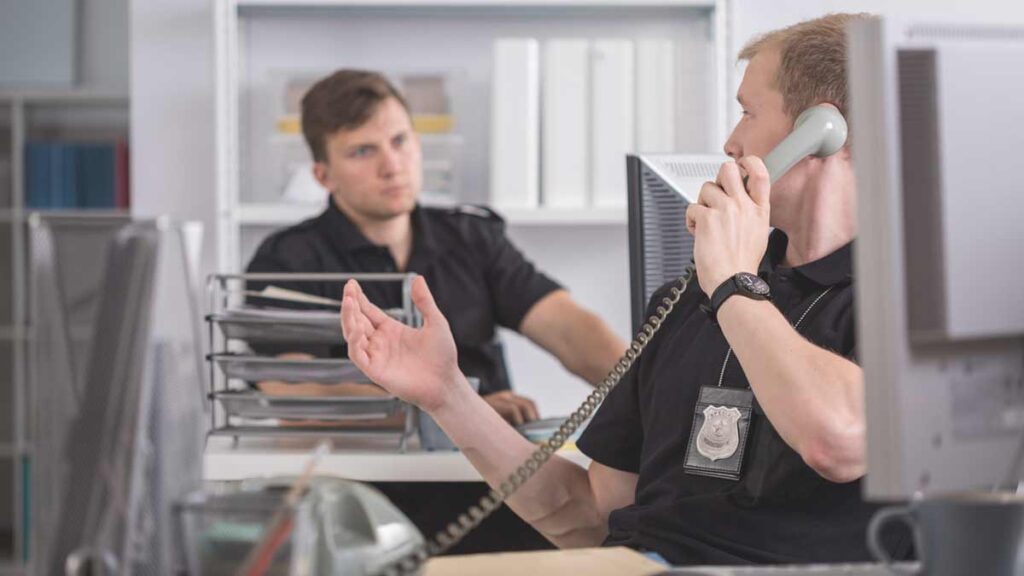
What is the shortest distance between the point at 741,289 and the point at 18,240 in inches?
168

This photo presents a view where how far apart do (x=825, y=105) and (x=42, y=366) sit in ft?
3.28

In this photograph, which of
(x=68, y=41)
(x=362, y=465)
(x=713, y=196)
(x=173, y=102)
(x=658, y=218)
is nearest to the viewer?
(x=713, y=196)

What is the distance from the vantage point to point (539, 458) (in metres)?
1.40

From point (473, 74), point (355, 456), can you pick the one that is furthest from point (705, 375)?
point (473, 74)

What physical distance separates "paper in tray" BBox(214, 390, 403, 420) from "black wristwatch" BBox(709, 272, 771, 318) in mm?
801

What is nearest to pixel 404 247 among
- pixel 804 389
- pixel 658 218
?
pixel 658 218

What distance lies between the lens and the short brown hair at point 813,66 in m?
1.53

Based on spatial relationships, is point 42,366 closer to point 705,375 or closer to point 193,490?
point 193,490

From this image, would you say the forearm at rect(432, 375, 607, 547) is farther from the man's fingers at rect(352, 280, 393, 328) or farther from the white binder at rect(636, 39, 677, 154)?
the white binder at rect(636, 39, 677, 154)

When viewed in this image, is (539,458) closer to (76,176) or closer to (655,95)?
(655,95)

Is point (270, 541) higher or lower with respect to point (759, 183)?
lower

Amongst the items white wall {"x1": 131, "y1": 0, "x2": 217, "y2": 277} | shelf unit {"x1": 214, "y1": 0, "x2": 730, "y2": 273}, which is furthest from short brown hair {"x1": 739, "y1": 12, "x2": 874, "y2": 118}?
white wall {"x1": 131, "y1": 0, "x2": 217, "y2": 277}

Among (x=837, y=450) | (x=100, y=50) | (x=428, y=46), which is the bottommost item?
(x=837, y=450)

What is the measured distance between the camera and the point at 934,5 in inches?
139
